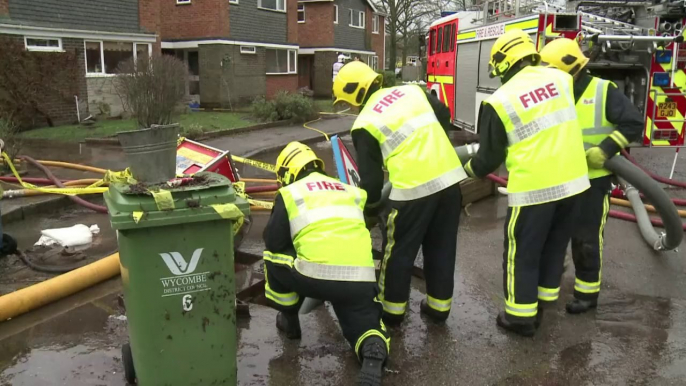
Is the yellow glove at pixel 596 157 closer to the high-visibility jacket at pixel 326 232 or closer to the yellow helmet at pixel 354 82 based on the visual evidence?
the yellow helmet at pixel 354 82

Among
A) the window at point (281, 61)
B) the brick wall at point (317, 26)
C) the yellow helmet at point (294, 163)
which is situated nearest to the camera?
the yellow helmet at point (294, 163)

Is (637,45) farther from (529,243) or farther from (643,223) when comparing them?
(529,243)

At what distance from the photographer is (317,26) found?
1158 inches

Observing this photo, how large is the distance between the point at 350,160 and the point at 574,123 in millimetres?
1642

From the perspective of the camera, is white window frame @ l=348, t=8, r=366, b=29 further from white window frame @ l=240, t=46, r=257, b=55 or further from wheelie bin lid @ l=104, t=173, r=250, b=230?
wheelie bin lid @ l=104, t=173, r=250, b=230

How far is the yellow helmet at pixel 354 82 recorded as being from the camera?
4031 mm

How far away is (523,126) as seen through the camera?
12.4 ft

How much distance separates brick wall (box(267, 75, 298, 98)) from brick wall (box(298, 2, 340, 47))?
4829mm

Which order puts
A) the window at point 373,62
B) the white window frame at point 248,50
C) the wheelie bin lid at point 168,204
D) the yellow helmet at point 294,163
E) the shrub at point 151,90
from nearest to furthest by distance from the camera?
the wheelie bin lid at point 168,204
the yellow helmet at point 294,163
the shrub at point 151,90
the white window frame at point 248,50
the window at point 373,62

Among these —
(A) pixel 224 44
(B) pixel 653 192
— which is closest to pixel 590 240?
(B) pixel 653 192

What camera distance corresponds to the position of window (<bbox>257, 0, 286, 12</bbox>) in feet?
74.4

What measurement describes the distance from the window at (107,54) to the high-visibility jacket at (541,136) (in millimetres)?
13713

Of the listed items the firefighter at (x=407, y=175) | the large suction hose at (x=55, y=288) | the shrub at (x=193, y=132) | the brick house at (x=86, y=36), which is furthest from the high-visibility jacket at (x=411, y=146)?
the brick house at (x=86, y=36)

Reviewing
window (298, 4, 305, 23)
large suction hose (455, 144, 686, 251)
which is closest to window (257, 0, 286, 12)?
window (298, 4, 305, 23)
